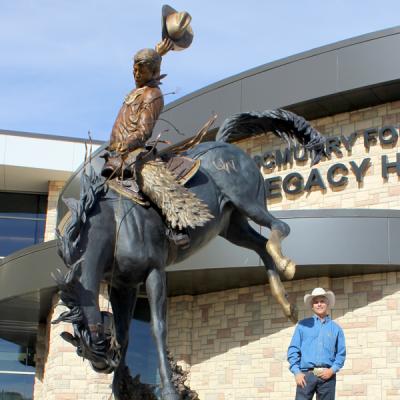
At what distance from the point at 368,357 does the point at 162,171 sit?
10.8 meters

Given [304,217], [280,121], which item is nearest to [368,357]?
[304,217]

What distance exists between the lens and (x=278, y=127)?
8656 mm

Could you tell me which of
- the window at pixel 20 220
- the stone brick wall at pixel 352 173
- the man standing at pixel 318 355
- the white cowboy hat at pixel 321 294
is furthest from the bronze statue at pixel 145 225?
the window at pixel 20 220

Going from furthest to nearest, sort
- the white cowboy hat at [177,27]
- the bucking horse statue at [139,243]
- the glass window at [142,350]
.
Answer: the glass window at [142,350] < the white cowboy hat at [177,27] < the bucking horse statue at [139,243]

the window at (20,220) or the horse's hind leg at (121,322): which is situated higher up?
the window at (20,220)

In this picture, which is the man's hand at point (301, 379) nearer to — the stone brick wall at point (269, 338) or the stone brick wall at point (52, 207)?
the stone brick wall at point (269, 338)

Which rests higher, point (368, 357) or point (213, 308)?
point (213, 308)

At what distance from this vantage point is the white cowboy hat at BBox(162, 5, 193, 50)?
784 centimetres

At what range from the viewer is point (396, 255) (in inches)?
652

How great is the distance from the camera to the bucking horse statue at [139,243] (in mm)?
6645

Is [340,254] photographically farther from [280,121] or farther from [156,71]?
[156,71]

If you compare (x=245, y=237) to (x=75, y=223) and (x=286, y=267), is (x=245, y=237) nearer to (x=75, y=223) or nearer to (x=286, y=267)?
(x=286, y=267)

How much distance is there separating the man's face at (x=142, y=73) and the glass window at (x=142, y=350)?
13863mm

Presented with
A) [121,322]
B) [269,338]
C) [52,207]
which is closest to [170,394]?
[121,322]
